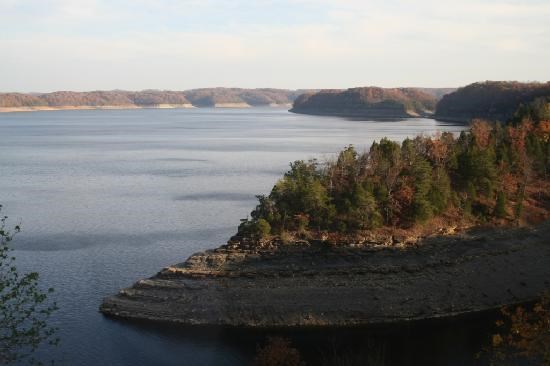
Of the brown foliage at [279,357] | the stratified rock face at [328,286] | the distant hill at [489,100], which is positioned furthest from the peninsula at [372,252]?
the distant hill at [489,100]

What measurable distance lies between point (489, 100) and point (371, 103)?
50.5 metres

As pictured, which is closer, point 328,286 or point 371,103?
point 328,286

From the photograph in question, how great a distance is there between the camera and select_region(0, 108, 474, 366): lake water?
20062mm

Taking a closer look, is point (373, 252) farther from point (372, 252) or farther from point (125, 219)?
point (125, 219)

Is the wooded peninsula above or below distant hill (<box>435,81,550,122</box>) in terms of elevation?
below

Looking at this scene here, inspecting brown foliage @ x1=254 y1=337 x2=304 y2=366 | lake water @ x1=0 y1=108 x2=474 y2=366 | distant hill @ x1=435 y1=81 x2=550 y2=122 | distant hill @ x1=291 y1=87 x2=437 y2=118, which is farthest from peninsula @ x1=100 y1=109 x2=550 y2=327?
distant hill @ x1=291 y1=87 x2=437 y2=118

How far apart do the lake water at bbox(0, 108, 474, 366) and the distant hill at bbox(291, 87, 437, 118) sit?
3328 inches

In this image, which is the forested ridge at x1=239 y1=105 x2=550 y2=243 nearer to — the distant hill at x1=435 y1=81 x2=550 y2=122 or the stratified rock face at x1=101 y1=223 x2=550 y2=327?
the stratified rock face at x1=101 y1=223 x2=550 y2=327

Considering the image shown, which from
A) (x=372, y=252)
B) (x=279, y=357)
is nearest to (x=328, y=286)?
(x=372, y=252)

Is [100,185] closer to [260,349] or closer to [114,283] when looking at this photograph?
[114,283]

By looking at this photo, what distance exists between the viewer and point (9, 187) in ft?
152

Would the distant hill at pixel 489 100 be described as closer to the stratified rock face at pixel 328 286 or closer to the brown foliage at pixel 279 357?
the stratified rock face at pixel 328 286

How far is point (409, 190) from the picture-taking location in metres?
→ 28.3

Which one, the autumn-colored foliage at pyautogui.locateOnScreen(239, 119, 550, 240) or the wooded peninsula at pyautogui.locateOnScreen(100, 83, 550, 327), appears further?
the autumn-colored foliage at pyautogui.locateOnScreen(239, 119, 550, 240)
